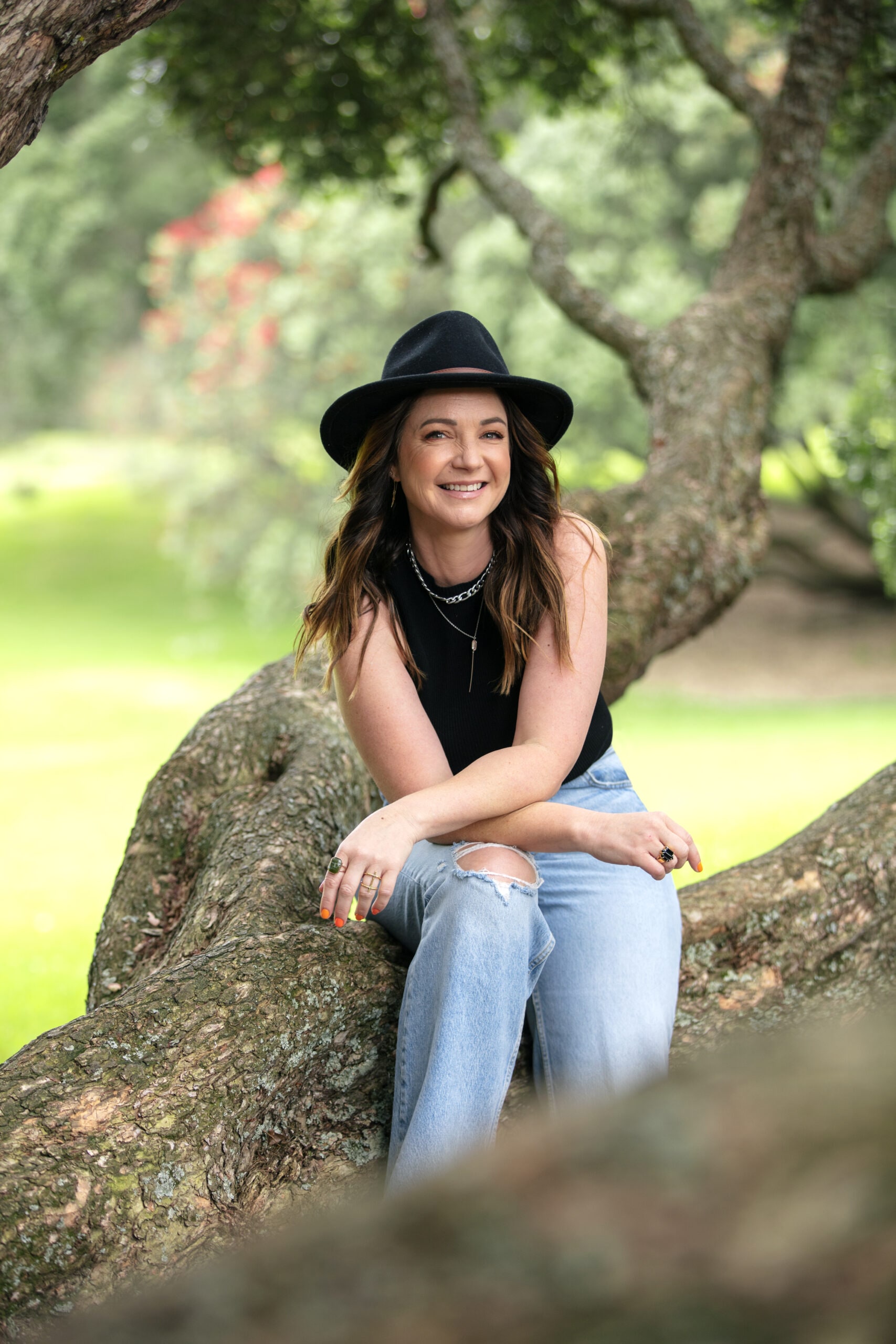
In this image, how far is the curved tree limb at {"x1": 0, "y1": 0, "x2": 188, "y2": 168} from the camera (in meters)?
2.00

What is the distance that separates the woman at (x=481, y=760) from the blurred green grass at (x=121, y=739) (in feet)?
11.2

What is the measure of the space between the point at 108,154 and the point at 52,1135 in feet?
61.9

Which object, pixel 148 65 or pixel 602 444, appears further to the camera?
pixel 602 444

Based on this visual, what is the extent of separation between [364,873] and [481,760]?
372 millimetres

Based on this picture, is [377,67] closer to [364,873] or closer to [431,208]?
[431,208]

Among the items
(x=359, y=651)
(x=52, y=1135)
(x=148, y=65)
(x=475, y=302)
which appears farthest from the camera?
(x=475, y=302)

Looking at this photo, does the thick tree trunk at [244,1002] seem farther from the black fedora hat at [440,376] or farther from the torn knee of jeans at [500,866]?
the black fedora hat at [440,376]

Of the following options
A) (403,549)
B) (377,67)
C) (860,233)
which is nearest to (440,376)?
(403,549)

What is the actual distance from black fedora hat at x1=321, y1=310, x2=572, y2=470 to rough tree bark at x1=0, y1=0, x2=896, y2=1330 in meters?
1.00

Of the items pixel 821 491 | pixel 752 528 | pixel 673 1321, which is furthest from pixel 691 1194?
pixel 821 491

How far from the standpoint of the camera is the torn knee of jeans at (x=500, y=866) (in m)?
2.31

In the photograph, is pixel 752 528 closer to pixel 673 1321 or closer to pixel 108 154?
pixel 673 1321

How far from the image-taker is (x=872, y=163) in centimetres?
579

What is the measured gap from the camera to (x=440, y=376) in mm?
2672
